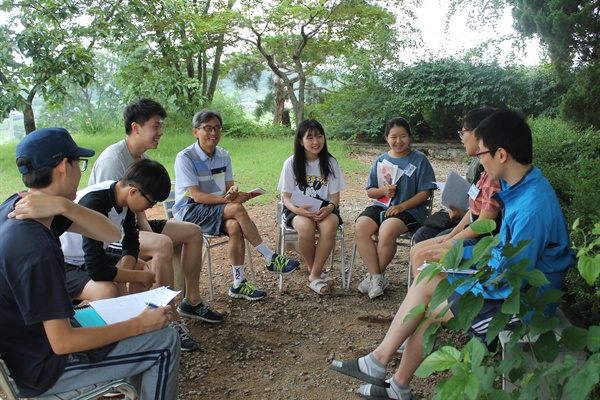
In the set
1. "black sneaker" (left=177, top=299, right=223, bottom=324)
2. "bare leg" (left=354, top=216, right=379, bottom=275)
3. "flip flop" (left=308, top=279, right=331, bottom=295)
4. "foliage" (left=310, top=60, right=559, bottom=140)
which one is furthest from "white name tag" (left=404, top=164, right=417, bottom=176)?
"foliage" (left=310, top=60, right=559, bottom=140)

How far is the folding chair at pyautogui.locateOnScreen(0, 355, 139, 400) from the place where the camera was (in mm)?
1724

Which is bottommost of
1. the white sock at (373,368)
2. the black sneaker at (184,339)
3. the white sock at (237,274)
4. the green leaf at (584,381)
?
the black sneaker at (184,339)

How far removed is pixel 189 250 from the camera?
11.8 ft

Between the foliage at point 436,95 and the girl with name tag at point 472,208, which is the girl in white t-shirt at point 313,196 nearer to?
the girl with name tag at point 472,208

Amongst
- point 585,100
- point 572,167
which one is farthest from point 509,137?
point 585,100

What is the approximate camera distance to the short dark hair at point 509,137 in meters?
2.31

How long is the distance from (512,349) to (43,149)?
1.73 meters

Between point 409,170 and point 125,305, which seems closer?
point 125,305

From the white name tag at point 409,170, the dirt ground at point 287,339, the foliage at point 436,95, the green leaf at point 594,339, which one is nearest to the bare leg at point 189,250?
the dirt ground at point 287,339

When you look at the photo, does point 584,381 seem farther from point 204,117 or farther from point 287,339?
point 204,117

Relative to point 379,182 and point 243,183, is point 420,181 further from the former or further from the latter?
point 243,183

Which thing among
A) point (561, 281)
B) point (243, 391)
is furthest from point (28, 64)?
point (561, 281)

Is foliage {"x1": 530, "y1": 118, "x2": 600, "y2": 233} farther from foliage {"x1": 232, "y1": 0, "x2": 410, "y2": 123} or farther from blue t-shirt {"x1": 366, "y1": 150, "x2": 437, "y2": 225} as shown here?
foliage {"x1": 232, "y1": 0, "x2": 410, "y2": 123}

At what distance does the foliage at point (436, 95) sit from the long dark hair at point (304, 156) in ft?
22.8
